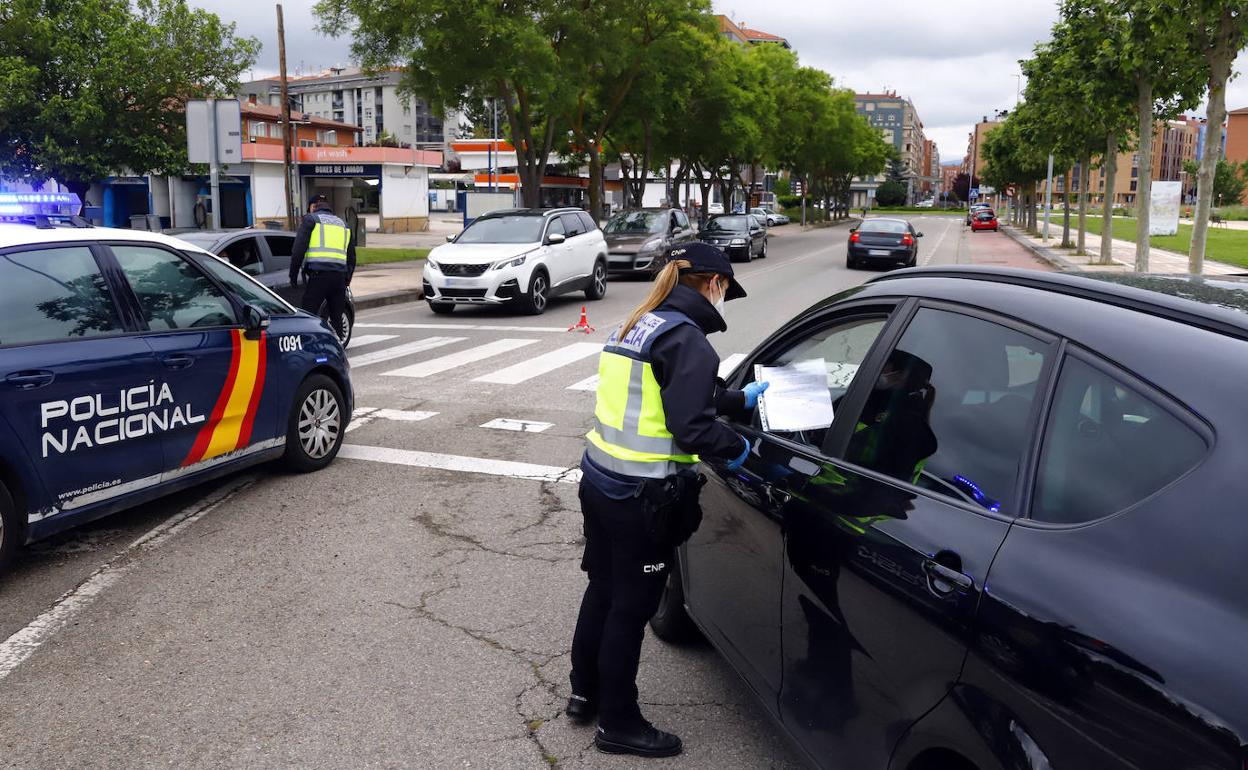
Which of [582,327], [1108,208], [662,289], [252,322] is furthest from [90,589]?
[1108,208]

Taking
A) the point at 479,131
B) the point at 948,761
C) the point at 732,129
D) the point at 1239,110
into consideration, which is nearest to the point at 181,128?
the point at 732,129

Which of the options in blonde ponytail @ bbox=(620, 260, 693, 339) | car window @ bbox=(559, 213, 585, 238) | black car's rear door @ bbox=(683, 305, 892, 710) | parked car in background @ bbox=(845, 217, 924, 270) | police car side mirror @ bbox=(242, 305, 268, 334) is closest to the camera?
black car's rear door @ bbox=(683, 305, 892, 710)

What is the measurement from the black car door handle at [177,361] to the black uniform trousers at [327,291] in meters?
5.49

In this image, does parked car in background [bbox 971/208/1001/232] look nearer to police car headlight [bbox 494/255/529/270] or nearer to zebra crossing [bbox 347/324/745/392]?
police car headlight [bbox 494/255/529/270]

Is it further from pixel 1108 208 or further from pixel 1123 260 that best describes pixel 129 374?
pixel 1123 260

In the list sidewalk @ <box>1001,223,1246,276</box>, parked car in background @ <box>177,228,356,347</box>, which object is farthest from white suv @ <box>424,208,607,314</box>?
sidewalk @ <box>1001,223,1246,276</box>

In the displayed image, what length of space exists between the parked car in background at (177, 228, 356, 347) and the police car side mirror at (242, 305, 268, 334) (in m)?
5.36

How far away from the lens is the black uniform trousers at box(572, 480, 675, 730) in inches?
128

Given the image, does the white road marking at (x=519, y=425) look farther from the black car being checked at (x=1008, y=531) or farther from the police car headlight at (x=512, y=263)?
the police car headlight at (x=512, y=263)

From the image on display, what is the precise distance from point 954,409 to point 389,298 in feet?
56.3

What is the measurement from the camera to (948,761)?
2203mm

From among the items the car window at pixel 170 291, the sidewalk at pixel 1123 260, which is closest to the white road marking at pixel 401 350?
the car window at pixel 170 291

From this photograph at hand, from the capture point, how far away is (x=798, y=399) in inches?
127

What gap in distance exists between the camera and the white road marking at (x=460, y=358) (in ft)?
36.3
